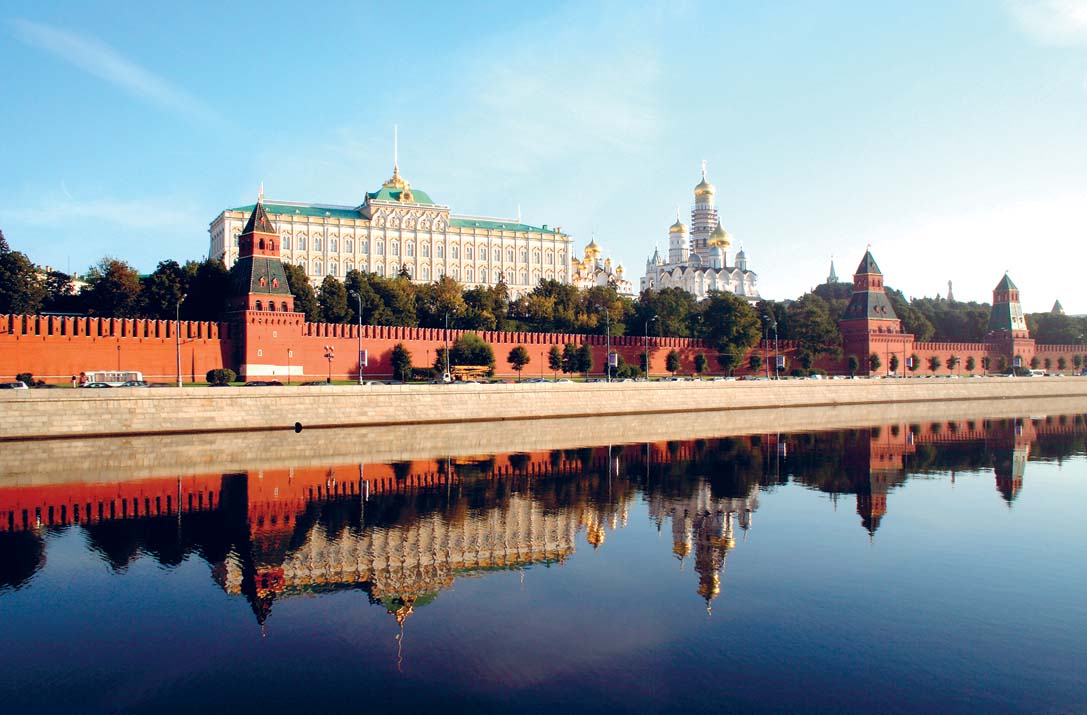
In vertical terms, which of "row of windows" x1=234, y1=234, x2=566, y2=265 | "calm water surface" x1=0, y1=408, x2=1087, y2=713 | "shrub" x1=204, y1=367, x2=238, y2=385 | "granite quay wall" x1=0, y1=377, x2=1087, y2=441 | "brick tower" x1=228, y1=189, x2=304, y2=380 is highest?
"row of windows" x1=234, y1=234, x2=566, y2=265

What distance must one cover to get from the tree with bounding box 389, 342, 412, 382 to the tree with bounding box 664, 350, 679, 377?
18.0 m

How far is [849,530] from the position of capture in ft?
57.2

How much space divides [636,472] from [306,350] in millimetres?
22501

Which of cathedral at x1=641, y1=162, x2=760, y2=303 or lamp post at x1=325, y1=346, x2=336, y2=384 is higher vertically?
cathedral at x1=641, y1=162, x2=760, y2=303

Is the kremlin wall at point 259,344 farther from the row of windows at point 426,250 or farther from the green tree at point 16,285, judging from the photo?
the row of windows at point 426,250

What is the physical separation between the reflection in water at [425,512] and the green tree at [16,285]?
24.6 metres

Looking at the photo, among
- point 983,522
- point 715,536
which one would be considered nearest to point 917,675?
point 715,536

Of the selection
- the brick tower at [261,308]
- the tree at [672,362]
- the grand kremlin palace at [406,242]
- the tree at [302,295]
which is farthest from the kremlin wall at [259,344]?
the grand kremlin palace at [406,242]

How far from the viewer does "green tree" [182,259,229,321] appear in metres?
44.3

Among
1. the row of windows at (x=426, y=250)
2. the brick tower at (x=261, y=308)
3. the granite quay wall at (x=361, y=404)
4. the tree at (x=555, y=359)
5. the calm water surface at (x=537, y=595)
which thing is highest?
the row of windows at (x=426, y=250)

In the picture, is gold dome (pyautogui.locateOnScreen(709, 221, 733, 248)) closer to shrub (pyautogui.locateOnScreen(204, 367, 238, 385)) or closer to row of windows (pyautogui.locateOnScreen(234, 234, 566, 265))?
row of windows (pyautogui.locateOnScreen(234, 234, 566, 265))

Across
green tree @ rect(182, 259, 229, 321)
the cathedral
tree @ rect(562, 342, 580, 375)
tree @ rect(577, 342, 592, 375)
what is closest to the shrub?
green tree @ rect(182, 259, 229, 321)

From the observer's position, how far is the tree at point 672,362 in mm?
55250

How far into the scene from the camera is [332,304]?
48.6 m
